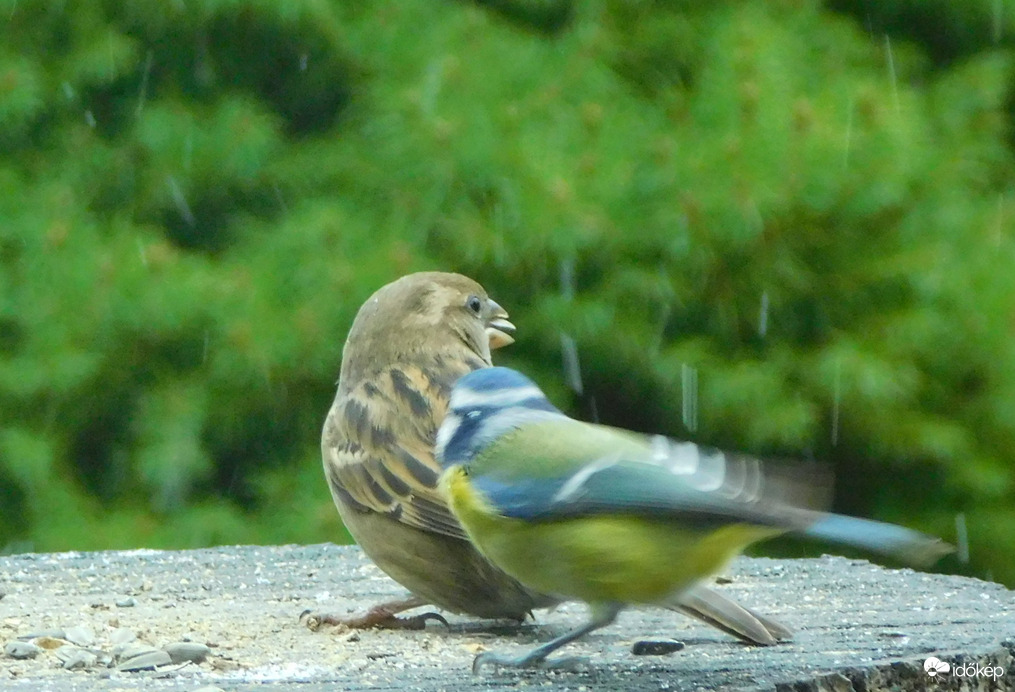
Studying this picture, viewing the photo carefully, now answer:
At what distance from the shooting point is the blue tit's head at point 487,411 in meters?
2.56

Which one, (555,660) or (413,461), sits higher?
(413,461)

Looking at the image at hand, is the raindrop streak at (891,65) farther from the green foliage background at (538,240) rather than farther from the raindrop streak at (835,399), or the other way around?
the raindrop streak at (835,399)

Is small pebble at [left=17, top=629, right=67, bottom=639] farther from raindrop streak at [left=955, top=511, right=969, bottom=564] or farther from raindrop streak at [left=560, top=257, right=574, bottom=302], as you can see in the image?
raindrop streak at [left=955, top=511, right=969, bottom=564]

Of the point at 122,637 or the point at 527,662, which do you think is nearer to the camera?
the point at 527,662

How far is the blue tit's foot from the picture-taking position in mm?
2574

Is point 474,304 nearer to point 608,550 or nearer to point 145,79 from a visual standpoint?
point 608,550

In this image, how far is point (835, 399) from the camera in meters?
5.47

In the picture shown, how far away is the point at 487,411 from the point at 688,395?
297 centimetres

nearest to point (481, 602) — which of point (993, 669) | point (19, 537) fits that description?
point (993, 669)

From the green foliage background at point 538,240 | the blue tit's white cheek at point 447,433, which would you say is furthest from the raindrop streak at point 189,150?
the blue tit's white cheek at point 447,433

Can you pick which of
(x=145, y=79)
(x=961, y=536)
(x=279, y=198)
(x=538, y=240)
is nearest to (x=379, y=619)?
(x=538, y=240)

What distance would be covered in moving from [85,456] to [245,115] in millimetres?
1593

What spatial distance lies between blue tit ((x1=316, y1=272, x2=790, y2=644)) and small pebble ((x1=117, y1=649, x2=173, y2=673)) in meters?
0.44

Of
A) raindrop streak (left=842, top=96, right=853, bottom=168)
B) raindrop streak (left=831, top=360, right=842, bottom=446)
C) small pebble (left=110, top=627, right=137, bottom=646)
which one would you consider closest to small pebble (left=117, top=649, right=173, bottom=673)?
small pebble (left=110, top=627, right=137, bottom=646)
